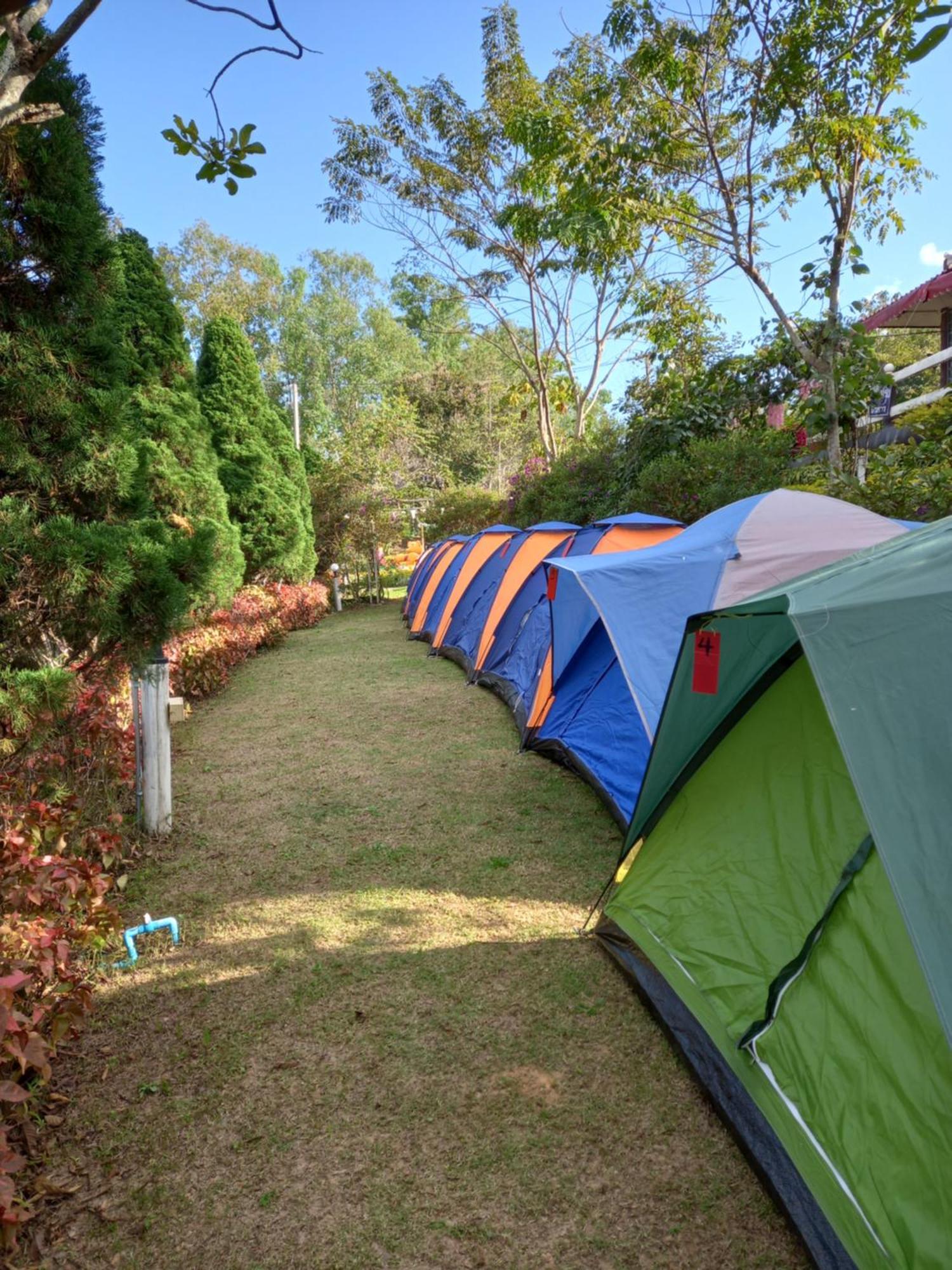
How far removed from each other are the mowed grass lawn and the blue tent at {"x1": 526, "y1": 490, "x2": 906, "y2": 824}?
471mm

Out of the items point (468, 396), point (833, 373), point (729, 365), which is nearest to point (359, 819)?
point (833, 373)

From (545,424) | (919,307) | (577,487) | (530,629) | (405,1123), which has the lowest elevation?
(405,1123)

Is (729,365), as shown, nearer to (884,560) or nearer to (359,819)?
(359,819)

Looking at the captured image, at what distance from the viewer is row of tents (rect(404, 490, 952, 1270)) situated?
58.6 inches

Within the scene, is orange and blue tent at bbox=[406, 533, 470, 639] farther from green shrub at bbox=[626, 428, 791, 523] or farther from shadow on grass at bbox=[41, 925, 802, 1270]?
shadow on grass at bbox=[41, 925, 802, 1270]

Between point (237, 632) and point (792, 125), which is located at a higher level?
point (792, 125)

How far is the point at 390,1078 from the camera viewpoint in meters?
2.29

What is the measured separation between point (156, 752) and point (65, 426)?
64.3 inches

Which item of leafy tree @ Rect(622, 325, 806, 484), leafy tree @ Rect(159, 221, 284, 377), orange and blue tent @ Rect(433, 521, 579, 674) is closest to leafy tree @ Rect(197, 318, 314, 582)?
orange and blue tent @ Rect(433, 521, 579, 674)

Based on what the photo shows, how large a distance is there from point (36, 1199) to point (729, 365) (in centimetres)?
877

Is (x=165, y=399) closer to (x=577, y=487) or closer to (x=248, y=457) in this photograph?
(x=248, y=457)

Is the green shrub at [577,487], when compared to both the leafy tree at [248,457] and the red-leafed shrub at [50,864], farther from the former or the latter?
the red-leafed shrub at [50,864]

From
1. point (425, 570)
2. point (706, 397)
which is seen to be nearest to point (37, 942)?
point (706, 397)

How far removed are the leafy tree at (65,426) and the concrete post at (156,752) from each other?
0.47 meters
